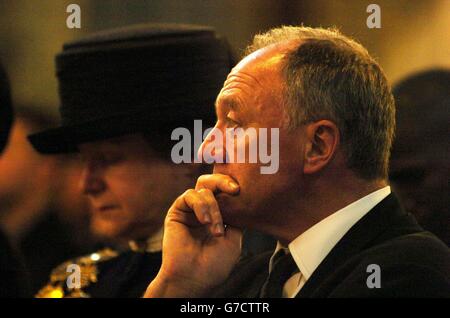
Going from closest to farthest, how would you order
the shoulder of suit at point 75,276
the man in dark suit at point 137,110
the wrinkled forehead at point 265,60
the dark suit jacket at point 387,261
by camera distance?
1. the dark suit jacket at point 387,261
2. the wrinkled forehead at point 265,60
3. the man in dark suit at point 137,110
4. the shoulder of suit at point 75,276

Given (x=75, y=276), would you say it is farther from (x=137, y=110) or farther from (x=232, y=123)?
(x=232, y=123)

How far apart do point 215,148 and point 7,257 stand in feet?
2.41

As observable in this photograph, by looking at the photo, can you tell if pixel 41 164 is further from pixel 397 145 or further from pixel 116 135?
pixel 397 145

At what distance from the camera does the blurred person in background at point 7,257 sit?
7.58 feet

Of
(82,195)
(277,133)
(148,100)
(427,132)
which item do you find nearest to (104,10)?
(148,100)

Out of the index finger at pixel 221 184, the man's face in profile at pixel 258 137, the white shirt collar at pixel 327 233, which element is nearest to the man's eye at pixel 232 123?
the man's face in profile at pixel 258 137

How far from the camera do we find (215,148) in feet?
6.42

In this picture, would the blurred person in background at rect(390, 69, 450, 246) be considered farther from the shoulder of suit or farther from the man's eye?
the shoulder of suit

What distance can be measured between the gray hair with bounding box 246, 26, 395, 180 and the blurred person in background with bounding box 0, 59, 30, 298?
802 mm

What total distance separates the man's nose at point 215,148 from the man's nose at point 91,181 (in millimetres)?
446

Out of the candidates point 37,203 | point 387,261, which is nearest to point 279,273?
point 387,261

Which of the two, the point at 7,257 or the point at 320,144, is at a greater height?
the point at 320,144

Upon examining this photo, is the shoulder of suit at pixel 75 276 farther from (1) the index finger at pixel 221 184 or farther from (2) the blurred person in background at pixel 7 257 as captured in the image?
(1) the index finger at pixel 221 184
